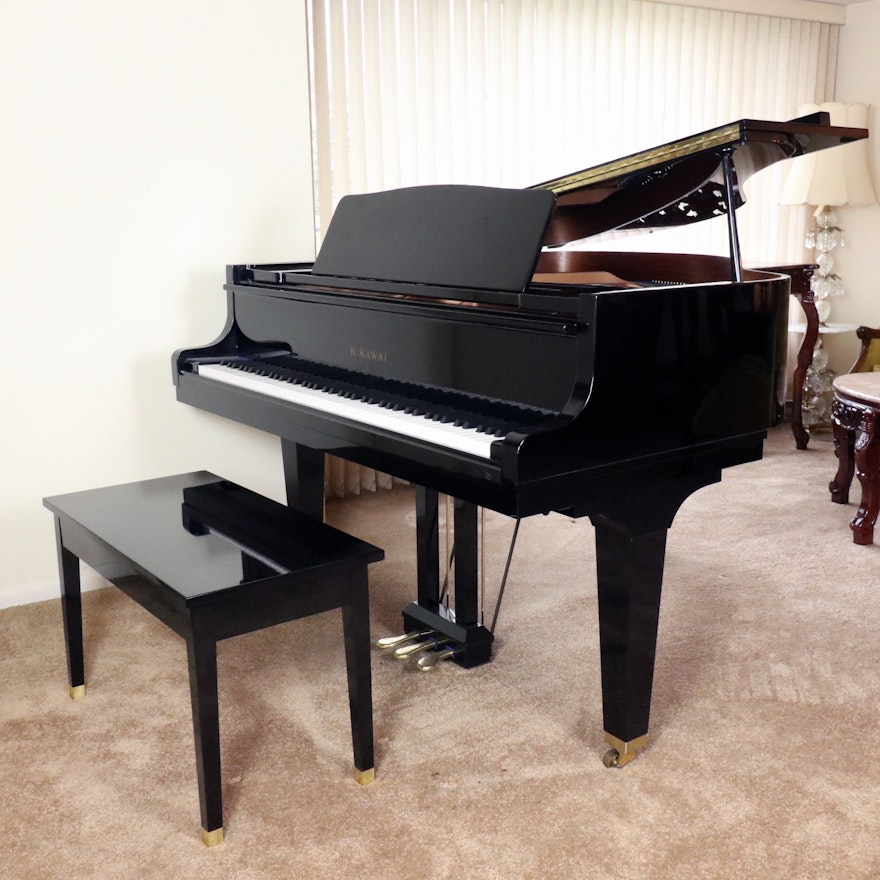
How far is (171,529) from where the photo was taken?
2.23 meters

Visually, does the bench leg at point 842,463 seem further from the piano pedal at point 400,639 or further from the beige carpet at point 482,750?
the piano pedal at point 400,639

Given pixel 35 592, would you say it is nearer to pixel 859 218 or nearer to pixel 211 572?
pixel 211 572

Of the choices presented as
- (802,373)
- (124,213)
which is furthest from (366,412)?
(802,373)

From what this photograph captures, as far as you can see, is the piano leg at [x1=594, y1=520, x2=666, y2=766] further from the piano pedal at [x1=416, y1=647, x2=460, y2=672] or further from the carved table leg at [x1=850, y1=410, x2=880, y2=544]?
the carved table leg at [x1=850, y1=410, x2=880, y2=544]

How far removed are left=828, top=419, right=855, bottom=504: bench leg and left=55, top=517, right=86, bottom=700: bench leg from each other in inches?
119

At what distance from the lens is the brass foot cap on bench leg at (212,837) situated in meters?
1.92

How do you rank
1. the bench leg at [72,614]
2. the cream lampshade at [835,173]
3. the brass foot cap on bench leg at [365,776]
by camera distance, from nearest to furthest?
the brass foot cap on bench leg at [365,776], the bench leg at [72,614], the cream lampshade at [835,173]

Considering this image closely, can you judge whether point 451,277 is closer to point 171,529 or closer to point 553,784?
point 171,529

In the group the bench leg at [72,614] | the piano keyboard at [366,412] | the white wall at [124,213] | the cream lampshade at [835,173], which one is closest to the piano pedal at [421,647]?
the piano keyboard at [366,412]

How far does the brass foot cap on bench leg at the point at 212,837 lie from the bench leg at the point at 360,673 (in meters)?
0.33

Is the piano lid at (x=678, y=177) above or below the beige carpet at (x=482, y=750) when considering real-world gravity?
above

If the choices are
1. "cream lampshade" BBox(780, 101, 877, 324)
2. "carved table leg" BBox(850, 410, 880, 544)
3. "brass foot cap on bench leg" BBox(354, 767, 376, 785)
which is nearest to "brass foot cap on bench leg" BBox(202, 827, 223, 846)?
"brass foot cap on bench leg" BBox(354, 767, 376, 785)

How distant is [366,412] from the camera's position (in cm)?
225

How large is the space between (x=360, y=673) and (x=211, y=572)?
40 cm
